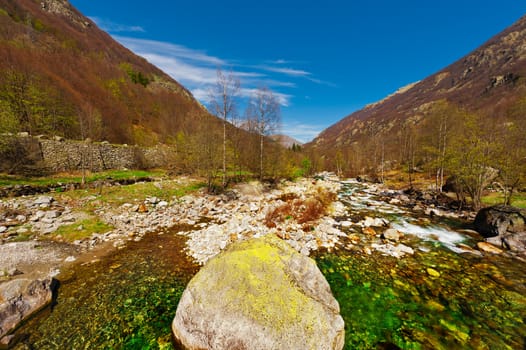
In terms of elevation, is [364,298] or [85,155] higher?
[85,155]

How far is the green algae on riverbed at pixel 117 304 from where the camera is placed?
404 centimetres

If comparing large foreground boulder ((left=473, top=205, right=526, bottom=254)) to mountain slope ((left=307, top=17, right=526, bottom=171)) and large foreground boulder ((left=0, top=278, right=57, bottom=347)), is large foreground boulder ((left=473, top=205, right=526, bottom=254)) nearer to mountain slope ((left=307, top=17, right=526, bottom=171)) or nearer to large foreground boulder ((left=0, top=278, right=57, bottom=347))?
large foreground boulder ((left=0, top=278, right=57, bottom=347))

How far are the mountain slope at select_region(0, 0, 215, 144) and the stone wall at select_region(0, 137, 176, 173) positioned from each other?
5.26 feet

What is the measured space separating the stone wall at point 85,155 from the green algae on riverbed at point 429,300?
19.4 m

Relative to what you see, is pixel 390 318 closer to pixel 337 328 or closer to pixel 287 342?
pixel 337 328

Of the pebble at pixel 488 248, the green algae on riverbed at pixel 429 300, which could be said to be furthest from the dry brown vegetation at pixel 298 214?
the pebble at pixel 488 248

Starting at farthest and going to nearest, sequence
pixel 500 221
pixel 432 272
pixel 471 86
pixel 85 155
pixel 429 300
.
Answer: pixel 471 86
pixel 85 155
pixel 500 221
pixel 432 272
pixel 429 300

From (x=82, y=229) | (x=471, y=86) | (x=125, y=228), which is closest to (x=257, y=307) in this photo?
(x=125, y=228)

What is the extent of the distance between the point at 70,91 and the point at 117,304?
1613 inches

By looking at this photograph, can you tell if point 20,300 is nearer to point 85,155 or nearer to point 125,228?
point 125,228

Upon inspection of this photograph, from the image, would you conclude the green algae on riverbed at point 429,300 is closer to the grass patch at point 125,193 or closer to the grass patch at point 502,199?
the grass patch at point 502,199

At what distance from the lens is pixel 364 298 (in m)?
5.53

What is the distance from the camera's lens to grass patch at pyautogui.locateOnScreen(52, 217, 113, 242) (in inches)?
327

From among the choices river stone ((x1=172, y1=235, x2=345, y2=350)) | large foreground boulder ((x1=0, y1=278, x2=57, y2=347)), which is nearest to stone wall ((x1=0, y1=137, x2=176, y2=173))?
large foreground boulder ((x1=0, y1=278, x2=57, y2=347))
